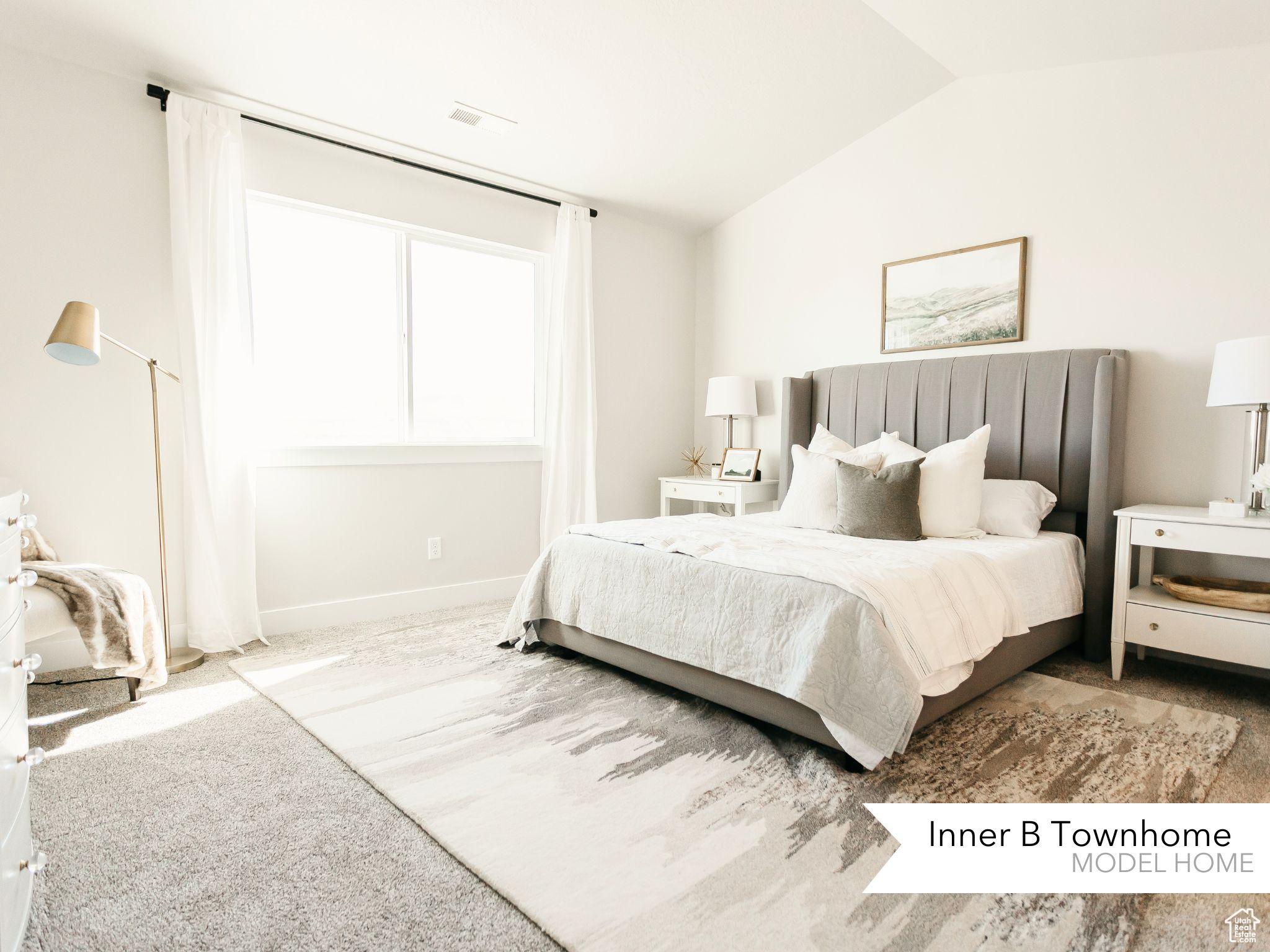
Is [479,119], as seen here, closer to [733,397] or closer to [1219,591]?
[733,397]

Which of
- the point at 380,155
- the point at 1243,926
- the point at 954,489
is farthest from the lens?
the point at 380,155

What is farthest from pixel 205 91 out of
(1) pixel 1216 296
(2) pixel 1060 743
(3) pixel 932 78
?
(1) pixel 1216 296

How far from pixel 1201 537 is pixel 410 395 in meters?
3.67

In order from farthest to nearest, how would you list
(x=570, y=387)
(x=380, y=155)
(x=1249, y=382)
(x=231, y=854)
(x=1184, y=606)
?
(x=570, y=387), (x=380, y=155), (x=1184, y=606), (x=1249, y=382), (x=231, y=854)

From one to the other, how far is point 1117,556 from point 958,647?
44.8 inches

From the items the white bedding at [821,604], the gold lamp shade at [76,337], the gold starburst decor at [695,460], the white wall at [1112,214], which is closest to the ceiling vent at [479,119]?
the gold lamp shade at [76,337]

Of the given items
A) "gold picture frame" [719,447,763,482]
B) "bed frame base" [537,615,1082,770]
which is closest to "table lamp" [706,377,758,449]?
"gold picture frame" [719,447,763,482]

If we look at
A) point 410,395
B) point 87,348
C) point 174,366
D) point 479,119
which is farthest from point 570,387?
point 87,348

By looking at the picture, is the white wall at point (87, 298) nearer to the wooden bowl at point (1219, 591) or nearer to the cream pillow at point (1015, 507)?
the cream pillow at point (1015, 507)

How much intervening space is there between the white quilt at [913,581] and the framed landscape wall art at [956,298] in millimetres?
1499

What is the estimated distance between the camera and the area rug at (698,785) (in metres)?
1.38

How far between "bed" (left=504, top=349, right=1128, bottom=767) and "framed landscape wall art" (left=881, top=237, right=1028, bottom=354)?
0.18 meters

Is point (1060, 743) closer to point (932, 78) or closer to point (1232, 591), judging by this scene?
point (1232, 591)

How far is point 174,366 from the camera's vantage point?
312 cm
